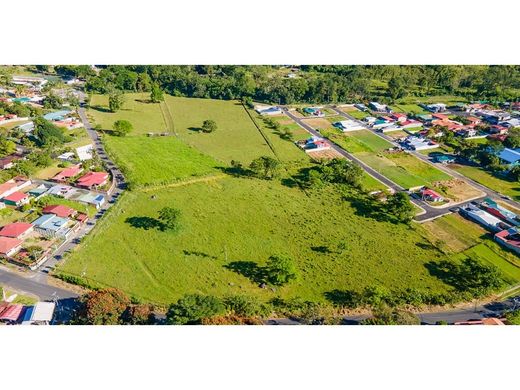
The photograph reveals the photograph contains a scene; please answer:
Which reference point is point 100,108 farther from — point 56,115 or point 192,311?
point 192,311

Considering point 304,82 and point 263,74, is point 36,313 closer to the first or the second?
point 304,82

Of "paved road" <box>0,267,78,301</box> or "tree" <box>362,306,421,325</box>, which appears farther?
"paved road" <box>0,267,78,301</box>

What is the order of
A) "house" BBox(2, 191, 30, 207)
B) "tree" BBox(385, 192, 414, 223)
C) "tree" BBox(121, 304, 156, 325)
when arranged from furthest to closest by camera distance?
"house" BBox(2, 191, 30, 207) < "tree" BBox(385, 192, 414, 223) < "tree" BBox(121, 304, 156, 325)

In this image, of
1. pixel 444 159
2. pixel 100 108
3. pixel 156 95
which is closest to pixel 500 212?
pixel 444 159

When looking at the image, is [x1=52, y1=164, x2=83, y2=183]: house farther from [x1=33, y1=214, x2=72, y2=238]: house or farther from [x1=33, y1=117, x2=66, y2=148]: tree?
[x1=33, y1=214, x2=72, y2=238]: house

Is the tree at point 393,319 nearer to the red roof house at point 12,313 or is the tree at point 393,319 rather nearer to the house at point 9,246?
the red roof house at point 12,313

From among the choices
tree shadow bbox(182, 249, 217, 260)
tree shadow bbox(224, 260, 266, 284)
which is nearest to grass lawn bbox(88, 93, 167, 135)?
tree shadow bbox(182, 249, 217, 260)

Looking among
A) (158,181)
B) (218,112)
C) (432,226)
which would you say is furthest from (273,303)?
(218,112)
